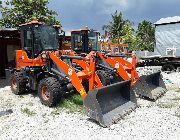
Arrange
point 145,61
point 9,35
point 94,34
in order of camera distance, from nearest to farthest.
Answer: point 94,34
point 9,35
point 145,61

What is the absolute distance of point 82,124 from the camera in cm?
716

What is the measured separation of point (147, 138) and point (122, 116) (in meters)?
1.53

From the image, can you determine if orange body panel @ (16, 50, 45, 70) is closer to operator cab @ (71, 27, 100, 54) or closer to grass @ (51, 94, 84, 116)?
grass @ (51, 94, 84, 116)

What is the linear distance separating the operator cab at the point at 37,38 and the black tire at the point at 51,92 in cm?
157

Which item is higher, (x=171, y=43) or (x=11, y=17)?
(x=11, y=17)

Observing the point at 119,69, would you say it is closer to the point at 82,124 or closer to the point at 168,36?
the point at 82,124

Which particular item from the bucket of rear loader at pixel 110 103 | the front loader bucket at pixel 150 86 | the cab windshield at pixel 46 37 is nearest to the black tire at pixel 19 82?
the cab windshield at pixel 46 37

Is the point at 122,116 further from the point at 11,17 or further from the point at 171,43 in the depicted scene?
the point at 11,17

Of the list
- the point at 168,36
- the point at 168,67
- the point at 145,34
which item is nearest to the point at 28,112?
the point at 168,67

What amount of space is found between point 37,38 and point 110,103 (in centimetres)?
383

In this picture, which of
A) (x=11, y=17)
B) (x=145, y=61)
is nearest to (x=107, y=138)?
(x=145, y=61)

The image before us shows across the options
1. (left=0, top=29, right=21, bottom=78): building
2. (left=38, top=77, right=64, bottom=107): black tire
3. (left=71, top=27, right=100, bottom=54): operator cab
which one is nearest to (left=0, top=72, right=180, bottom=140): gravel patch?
(left=38, top=77, right=64, bottom=107): black tire

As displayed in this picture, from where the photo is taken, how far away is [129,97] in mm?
8625

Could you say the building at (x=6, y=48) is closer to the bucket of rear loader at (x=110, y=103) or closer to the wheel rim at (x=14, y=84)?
the wheel rim at (x=14, y=84)
